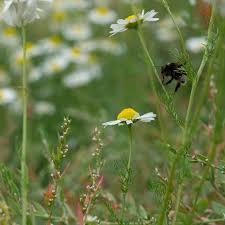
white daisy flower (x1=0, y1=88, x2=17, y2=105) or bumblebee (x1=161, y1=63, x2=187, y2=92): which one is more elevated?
white daisy flower (x1=0, y1=88, x2=17, y2=105)

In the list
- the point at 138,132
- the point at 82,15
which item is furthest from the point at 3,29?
the point at 138,132

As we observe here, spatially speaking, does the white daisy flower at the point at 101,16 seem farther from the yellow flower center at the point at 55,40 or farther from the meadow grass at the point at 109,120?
the yellow flower center at the point at 55,40

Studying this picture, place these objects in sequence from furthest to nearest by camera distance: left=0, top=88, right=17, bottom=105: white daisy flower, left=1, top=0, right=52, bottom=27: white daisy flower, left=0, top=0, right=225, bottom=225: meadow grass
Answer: left=0, top=88, right=17, bottom=105: white daisy flower, left=1, top=0, right=52, bottom=27: white daisy flower, left=0, top=0, right=225, bottom=225: meadow grass

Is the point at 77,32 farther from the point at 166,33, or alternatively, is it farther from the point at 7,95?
the point at 7,95

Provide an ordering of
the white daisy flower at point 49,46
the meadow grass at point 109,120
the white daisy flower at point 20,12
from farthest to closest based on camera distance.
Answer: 1. the white daisy flower at point 49,46
2. the white daisy flower at point 20,12
3. the meadow grass at point 109,120

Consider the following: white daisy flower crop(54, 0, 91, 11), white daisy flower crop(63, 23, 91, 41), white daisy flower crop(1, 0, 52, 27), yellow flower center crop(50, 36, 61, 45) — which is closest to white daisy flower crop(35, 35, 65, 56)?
yellow flower center crop(50, 36, 61, 45)

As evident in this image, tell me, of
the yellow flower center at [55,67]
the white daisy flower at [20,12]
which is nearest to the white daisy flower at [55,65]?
the yellow flower center at [55,67]

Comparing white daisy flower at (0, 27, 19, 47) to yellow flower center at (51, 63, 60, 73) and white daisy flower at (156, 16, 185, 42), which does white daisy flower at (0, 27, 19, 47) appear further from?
white daisy flower at (156, 16, 185, 42)
